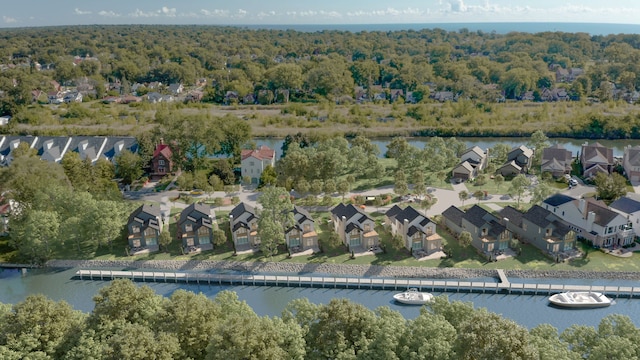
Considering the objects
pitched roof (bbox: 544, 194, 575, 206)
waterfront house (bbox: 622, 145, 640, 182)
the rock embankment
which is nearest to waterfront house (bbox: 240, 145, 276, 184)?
the rock embankment

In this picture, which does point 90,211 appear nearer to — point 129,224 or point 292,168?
point 129,224

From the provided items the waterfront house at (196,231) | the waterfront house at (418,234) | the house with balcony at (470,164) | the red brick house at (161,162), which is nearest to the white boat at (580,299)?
the waterfront house at (418,234)

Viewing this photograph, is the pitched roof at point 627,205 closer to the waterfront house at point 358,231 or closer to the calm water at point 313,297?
the calm water at point 313,297

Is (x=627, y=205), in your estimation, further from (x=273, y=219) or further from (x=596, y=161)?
(x=273, y=219)

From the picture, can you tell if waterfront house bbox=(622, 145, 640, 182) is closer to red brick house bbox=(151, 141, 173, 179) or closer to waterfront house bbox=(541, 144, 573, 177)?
waterfront house bbox=(541, 144, 573, 177)

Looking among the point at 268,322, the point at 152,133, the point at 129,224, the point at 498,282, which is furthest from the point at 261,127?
the point at 268,322
